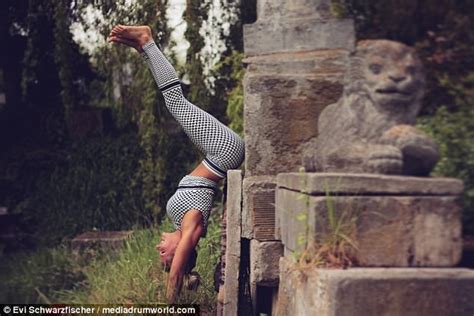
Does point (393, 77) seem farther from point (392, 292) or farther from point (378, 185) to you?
point (392, 292)

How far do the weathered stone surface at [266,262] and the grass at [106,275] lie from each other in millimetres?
570

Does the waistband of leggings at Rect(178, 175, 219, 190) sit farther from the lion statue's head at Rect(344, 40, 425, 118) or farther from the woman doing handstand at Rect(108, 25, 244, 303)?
the lion statue's head at Rect(344, 40, 425, 118)

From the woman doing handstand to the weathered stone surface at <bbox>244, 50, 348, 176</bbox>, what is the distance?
0.54 meters

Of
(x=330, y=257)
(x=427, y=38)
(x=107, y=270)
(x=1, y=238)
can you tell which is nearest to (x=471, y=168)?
(x=427, y=38)

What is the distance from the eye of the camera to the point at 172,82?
510cm

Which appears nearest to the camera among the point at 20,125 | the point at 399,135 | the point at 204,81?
the point at 399,135

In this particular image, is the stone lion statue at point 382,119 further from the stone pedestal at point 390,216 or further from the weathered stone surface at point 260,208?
the weathered stone surface at point 260,208

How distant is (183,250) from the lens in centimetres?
490

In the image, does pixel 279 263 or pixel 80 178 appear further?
pixel 80 178

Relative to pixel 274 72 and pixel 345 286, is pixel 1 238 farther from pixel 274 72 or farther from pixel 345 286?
pixel 345 286

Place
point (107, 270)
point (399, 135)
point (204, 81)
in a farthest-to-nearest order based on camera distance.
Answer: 1. point (204, 81)
2. point (107, 270)
3. point (399, 135)

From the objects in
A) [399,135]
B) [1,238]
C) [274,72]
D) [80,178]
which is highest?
[274,72]

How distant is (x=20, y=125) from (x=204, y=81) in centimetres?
276

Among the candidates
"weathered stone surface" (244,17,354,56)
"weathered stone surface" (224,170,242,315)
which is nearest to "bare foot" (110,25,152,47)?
"weathered stone surface" (244,17,354,56)
